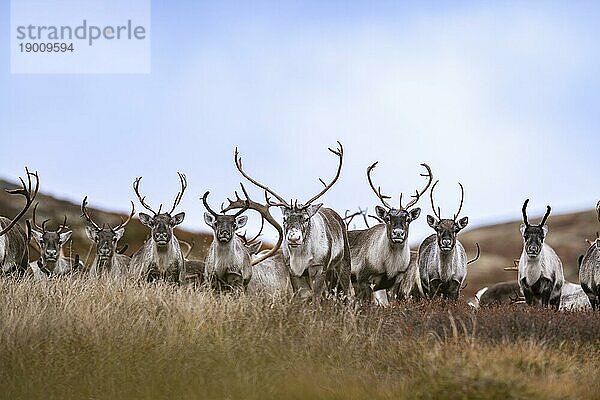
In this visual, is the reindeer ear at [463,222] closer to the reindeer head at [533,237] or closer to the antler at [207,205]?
the reindeer head at [533,237]

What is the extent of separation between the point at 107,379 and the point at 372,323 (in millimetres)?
3107

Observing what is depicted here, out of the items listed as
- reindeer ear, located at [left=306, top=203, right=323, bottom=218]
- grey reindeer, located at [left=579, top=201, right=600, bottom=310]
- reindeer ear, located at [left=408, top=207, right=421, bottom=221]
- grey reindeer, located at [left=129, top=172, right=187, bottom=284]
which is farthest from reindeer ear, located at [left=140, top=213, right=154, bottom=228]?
grey reindeer, located at [left=579, top=201, right=600, bottom=310]

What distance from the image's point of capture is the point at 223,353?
28.8ft

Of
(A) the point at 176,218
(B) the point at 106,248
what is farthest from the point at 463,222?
(B) the point at 106,248

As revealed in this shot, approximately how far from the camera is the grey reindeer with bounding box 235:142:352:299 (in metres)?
12.5

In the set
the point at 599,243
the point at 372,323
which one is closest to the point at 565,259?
the point at 599,243

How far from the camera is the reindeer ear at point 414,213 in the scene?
14234 millimetres

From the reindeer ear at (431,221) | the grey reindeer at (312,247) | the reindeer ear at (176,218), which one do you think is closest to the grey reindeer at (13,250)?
the reindeer ear at (176,218)

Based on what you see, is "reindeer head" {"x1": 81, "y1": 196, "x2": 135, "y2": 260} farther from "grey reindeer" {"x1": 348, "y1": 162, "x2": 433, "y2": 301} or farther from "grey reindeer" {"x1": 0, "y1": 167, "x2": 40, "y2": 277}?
"grey reindeer" {"x1": 348, "y1": 162, "x2": 433, "y2": 301}

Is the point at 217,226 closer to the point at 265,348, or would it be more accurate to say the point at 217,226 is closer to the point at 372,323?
the point at 372,323

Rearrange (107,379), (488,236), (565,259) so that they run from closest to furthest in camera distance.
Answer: (107,379) → (565,259) → (488,236)

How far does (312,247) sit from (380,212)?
6.05ft

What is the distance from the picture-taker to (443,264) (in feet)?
47.4

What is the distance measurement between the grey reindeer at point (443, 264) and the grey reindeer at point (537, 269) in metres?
0.93
